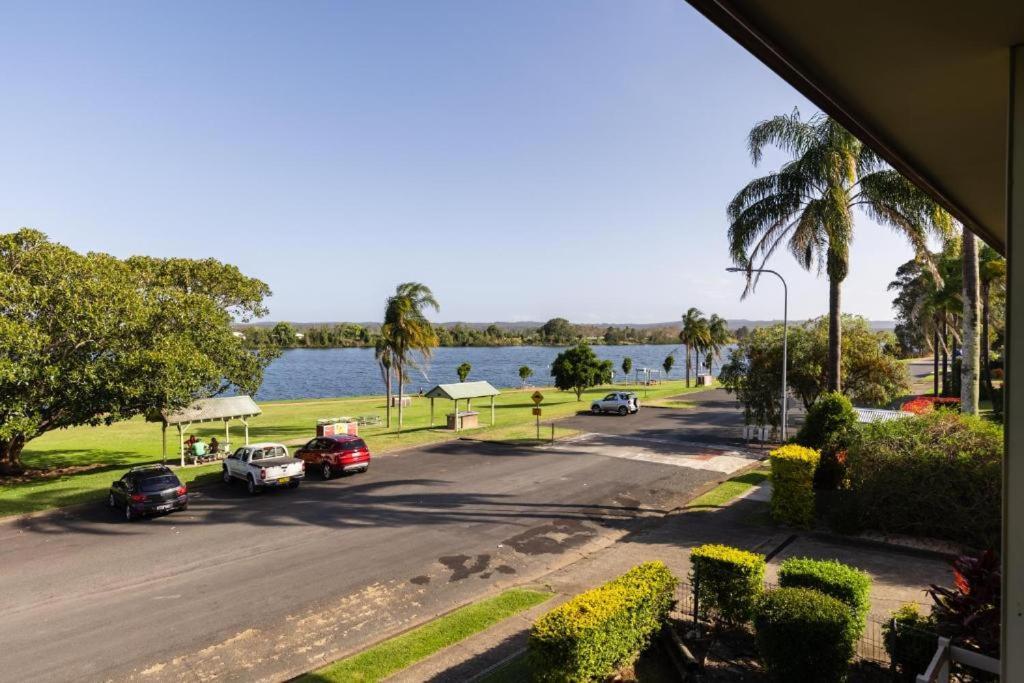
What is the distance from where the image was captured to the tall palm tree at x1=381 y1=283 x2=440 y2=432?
32.8m

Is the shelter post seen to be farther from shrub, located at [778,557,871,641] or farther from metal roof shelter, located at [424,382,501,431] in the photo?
metal roof shelter, located at [424,382,501,431]

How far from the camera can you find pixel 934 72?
336cm

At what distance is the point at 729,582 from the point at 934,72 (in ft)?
25.9

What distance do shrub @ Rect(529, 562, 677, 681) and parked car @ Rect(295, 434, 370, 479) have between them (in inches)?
582

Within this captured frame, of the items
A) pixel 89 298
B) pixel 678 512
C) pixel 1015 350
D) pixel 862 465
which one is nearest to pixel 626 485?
pixel 678 512

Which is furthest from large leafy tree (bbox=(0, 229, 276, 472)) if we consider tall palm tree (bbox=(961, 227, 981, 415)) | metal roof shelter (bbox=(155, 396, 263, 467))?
tall palm tree (bbox=(961, 227, 981, 415))

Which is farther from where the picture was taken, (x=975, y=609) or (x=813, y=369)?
(x=813, y=369)

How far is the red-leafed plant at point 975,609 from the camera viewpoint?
6586mm

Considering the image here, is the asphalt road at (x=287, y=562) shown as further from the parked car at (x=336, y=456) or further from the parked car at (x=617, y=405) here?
the parked car at (x=617, y=405)

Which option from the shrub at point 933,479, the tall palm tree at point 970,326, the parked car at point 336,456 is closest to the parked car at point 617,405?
the parked car at point 336,456

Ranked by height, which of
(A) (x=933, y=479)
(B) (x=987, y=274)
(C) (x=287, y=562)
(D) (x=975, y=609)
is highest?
(B) (x=987, y=274)

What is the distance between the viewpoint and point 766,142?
931 inches

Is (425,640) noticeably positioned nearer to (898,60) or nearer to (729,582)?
(729,582)

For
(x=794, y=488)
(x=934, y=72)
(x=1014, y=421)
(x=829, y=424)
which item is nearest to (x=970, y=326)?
(x=829, y=424)
